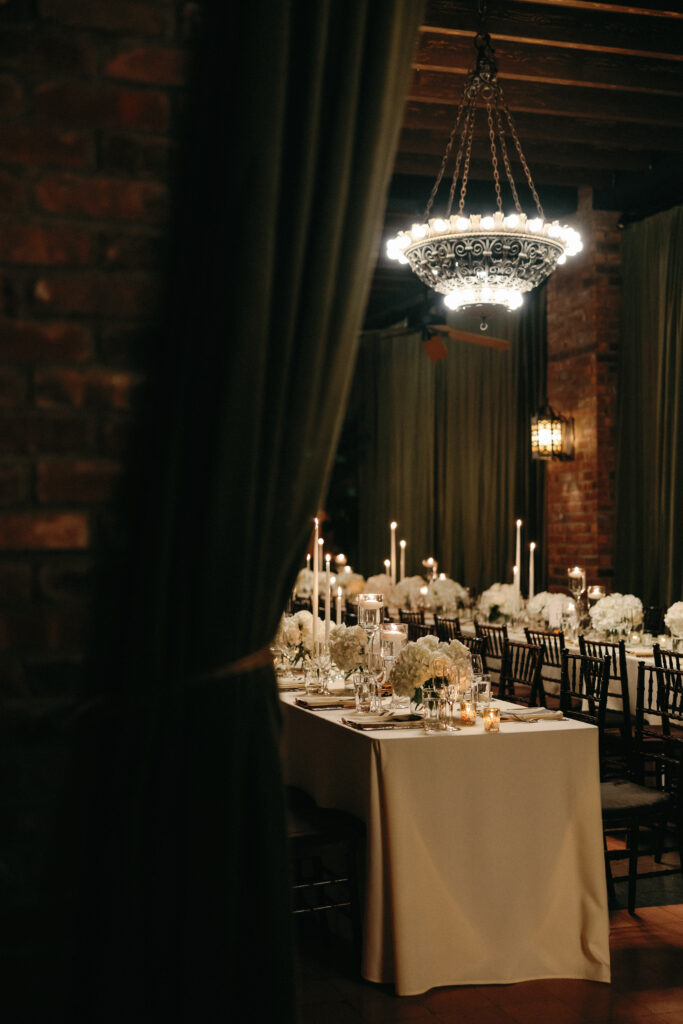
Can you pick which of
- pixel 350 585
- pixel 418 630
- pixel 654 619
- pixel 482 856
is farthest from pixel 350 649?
pixel 350 585

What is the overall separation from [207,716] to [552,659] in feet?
15.2

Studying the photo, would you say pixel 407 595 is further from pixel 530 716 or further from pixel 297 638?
pixel 530 716

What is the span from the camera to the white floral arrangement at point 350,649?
14.3 feet

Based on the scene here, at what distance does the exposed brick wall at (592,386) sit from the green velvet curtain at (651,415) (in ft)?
0.31

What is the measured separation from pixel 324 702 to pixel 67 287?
2785 millimetres

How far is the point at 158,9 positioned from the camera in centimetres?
156

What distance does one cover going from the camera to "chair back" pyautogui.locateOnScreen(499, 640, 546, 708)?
4871 mm

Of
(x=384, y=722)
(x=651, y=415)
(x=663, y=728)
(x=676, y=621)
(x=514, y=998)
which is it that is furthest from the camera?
(x=651, y=415)

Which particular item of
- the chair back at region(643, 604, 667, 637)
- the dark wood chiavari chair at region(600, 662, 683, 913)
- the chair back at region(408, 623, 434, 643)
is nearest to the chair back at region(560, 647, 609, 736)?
the dark wood chiavari chair at region(600, 662, 683, 913)

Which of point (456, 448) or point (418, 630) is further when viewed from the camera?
point (456, 448)

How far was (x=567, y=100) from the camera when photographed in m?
6.77

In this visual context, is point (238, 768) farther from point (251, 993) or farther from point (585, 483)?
point (585, 483)

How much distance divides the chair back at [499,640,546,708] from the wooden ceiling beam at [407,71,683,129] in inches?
134

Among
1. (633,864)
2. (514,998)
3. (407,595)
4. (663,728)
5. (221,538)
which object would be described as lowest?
(514,998)
